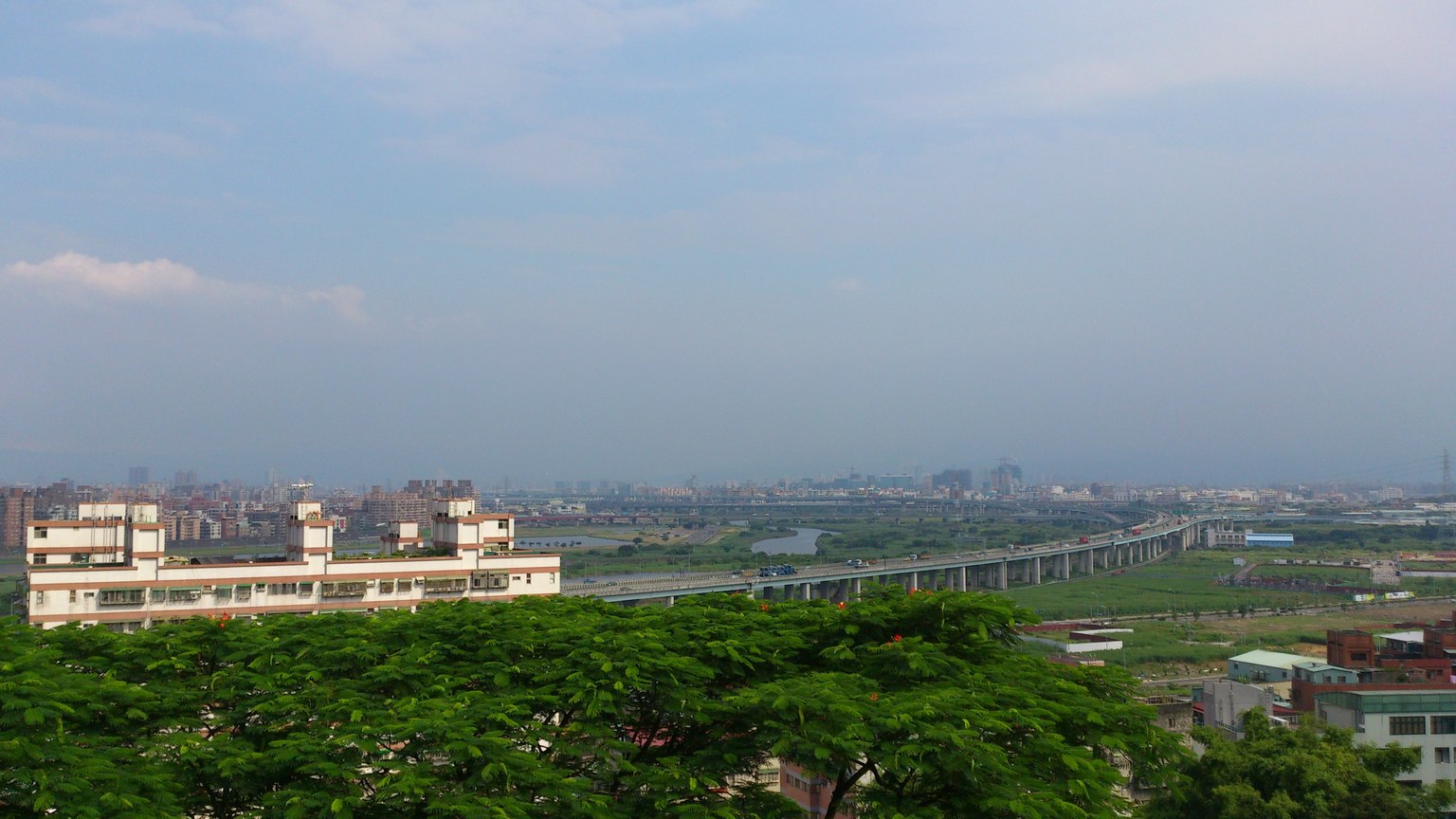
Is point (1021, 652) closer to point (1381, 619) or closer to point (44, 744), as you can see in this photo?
point (44, 744)

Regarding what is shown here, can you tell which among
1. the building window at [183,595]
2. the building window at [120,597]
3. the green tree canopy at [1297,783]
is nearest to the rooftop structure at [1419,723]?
the green tree canopy at [1297,783]

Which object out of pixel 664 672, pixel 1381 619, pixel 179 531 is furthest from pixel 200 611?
A: pixel 179 531

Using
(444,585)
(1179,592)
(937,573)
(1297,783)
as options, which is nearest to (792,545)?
(937,573)

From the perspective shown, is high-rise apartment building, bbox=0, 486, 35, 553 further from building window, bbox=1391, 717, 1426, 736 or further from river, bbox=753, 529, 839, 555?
building window, bbox=1391, 717, 1426, 736

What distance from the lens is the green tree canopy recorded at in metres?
13.4

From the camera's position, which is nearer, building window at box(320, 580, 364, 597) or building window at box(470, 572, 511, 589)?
building window at box(320, 580, 364, 597)

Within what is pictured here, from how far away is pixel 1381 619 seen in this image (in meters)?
42.6

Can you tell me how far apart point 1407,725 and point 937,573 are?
42863mm

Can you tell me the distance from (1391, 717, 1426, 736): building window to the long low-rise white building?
16.3m

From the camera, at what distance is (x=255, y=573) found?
20.5 meters

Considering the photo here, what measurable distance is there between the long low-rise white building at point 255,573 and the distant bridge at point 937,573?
39.9 ft

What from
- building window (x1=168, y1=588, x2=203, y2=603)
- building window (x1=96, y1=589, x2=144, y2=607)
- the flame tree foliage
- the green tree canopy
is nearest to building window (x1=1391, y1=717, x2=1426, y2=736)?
the green tree canopy

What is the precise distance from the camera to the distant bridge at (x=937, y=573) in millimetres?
44094

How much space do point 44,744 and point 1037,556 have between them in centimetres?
6578
